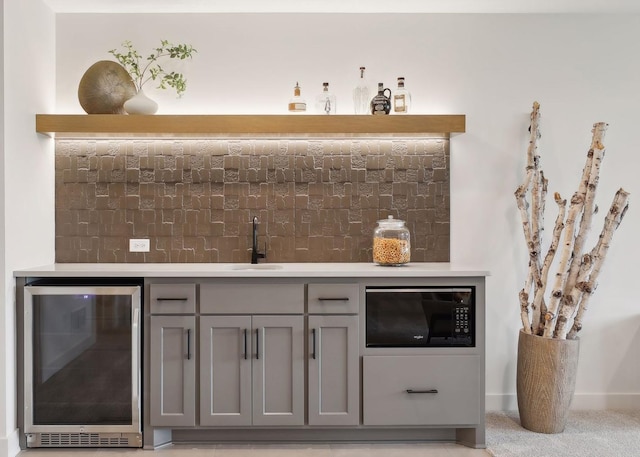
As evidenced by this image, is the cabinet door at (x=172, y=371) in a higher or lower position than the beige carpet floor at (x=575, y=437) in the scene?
higher

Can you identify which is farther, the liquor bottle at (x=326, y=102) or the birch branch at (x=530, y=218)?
the liquor bottle at (x=326, y=102)

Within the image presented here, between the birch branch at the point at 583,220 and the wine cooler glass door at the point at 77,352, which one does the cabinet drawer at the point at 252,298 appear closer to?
the wine cooler glass door at the point at 77,352

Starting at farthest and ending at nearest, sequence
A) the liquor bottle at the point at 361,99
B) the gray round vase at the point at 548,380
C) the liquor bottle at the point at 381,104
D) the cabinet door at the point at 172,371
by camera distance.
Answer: the liquor bottle at the point at 361,99
the liquor bottle at the point at 381,104
the gray round vase at the point at 548,380
the cabinet door at the point at 172,371

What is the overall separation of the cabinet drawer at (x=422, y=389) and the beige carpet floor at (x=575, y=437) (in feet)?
0.93

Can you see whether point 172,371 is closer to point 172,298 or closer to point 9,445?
point 172,298

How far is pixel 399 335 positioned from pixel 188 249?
Answer: 60.6 inches

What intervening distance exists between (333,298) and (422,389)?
72 cm

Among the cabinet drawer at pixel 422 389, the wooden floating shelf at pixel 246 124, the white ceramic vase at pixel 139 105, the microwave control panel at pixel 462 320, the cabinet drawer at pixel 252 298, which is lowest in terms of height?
the cabinet drawer at pixel 422 389

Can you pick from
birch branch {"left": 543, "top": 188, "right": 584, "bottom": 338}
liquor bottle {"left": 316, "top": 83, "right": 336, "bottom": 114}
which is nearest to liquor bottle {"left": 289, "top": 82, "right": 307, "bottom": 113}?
liquor bottle {"left": 316, "top": 83, "right": 336, "bottom": 114}

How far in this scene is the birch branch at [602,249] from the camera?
303cm

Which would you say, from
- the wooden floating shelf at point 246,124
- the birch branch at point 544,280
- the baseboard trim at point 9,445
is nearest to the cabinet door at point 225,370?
the baseboard trim at point 9,445

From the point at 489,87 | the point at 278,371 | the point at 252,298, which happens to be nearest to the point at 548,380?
the point at 278,371

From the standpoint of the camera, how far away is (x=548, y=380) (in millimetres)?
2992

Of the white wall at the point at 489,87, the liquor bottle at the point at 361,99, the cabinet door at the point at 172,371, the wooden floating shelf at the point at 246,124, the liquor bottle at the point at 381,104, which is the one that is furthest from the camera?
the white wall at the point at 489,87
